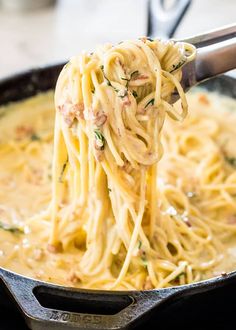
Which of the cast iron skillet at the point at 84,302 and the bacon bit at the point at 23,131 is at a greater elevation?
the cast iron skillet at the point at 84,302

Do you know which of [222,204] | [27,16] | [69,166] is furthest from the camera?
[27,16]

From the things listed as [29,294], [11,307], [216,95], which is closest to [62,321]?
[29,294]

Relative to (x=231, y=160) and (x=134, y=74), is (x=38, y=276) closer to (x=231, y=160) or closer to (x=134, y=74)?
(x=134, y=74)

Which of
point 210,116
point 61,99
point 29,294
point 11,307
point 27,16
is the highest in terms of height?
point 61,99

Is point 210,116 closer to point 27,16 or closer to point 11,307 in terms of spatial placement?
point 11,307

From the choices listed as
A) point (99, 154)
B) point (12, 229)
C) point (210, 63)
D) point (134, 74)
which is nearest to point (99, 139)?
point (99, 154)

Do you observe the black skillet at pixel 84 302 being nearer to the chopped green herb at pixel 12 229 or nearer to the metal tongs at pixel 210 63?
the chopped green herb at pixel 12 229

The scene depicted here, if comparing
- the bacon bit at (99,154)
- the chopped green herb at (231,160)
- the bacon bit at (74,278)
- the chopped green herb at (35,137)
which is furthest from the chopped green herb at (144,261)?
the chopped green herb at (35,137)

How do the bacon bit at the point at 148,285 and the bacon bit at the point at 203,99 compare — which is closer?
the bacon bit at the point at 148,285
